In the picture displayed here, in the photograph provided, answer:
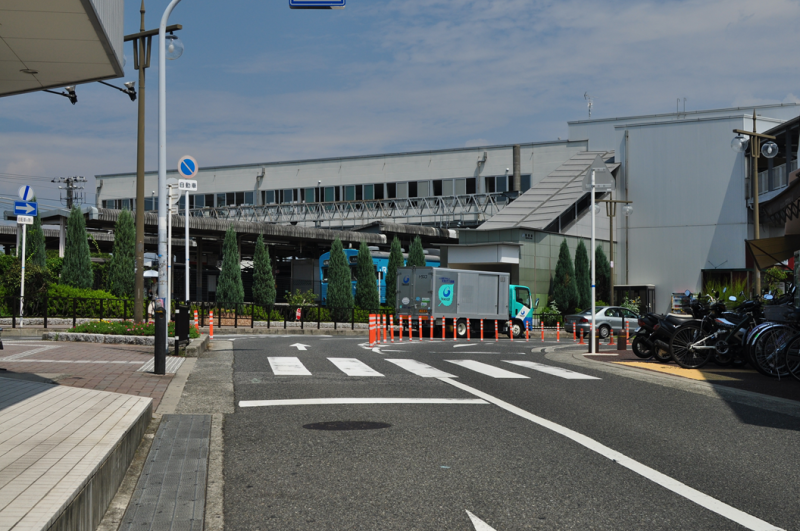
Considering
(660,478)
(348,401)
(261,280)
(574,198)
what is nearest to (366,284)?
(261,280)

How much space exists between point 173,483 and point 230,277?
36.0m

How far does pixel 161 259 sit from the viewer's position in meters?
19.3

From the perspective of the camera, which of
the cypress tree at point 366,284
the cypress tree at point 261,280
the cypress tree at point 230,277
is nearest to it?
the cypress tree at point 230,277

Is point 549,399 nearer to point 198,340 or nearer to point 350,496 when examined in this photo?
point 350,496

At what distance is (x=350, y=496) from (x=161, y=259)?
1459 centimetres

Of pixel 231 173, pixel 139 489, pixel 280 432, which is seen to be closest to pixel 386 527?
pixel 139 489

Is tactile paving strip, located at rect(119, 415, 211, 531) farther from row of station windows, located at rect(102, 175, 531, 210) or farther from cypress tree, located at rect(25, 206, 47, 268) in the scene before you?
row of station windows, located at rect(102, 175, 531, 210)

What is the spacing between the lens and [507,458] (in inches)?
283

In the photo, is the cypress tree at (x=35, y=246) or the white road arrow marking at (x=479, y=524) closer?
the white road arrow marking at (x=479, y=524)

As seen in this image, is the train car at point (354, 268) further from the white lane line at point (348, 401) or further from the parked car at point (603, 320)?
the white lane line at point (348, 401)

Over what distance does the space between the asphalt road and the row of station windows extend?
52509 mm

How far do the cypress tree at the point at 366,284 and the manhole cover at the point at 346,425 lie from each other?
112ft

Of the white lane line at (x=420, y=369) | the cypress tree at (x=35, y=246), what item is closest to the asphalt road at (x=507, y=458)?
the white lane line at (x=420, y=369)

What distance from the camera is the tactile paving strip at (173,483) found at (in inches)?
203
